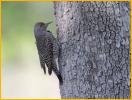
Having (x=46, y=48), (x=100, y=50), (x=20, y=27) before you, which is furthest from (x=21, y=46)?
(x=100, y=50)

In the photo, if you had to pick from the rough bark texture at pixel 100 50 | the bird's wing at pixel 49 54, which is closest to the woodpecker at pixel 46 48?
the bird's wing at pixel 49 54

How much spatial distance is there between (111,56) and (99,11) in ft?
1.68

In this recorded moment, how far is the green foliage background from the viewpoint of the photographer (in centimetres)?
1752

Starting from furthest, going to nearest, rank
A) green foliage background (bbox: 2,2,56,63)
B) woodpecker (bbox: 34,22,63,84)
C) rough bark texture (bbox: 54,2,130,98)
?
green foliage background (bbox: 2,2,56,63) < woodpecker (bbox: 34,22,63,84) < rough bark texture (bbox: 54,2,130,98)

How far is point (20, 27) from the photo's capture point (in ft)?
59.5

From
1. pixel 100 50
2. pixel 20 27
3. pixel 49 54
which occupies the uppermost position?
pixel 100 50

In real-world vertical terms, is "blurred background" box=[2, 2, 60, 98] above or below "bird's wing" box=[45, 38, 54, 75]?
below

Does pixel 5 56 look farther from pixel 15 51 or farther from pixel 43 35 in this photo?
pixel 43 35

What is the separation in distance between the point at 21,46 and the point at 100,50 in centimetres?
1178

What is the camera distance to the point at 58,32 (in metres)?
6.93

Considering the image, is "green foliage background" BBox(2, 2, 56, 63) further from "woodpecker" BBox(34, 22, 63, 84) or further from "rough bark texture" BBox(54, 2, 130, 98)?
"rough bark texture" BBox(54, 2, 130, 98)

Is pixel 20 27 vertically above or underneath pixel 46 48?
underneath

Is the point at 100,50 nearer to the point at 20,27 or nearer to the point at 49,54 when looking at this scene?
the point at 49,54

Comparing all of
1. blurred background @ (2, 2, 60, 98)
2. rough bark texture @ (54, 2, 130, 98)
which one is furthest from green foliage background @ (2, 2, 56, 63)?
rough bark texture @ (54, 2, 130, 98)
